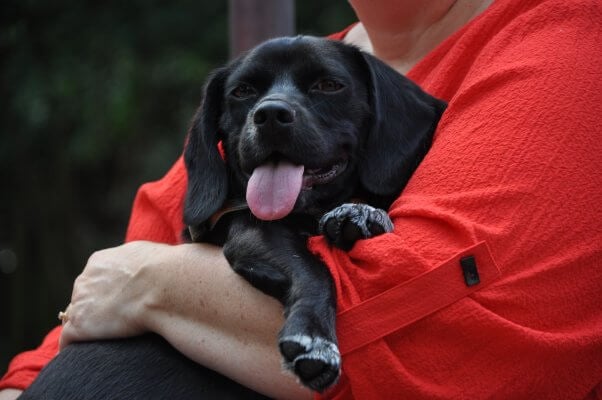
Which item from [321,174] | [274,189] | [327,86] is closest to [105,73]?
[327,86]

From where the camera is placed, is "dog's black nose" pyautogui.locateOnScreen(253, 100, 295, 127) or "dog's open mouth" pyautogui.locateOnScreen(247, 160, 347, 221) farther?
"dog's black nose" pyautogui.locateOnScreen(253, 100, 295, 127)

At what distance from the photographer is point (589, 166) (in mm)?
1804

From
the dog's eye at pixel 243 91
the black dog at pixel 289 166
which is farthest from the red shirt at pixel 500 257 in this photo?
the dog's eye at pixel 243 91

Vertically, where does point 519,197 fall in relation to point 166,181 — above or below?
above

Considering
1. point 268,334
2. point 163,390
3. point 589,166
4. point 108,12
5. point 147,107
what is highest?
point 589,166

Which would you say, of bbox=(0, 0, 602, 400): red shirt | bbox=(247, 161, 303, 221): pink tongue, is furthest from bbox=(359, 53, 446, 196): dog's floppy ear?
bbox=(0, 0, 602, 400): red shirt

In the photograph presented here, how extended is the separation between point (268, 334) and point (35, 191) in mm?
6254

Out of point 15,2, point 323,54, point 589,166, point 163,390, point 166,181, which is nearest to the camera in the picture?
point 589,166

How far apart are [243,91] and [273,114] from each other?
A: 30cm

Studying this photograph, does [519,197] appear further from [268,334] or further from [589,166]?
[268,334]

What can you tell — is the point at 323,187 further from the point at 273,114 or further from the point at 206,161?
the point at 206,161

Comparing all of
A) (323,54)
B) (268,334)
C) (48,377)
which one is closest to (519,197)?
(268,334)

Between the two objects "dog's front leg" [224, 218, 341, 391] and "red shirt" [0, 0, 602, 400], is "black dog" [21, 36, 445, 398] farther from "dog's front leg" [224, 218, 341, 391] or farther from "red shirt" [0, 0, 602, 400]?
"red shirt" [0, 0, 602, 400]

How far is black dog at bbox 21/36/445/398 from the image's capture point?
197cm
